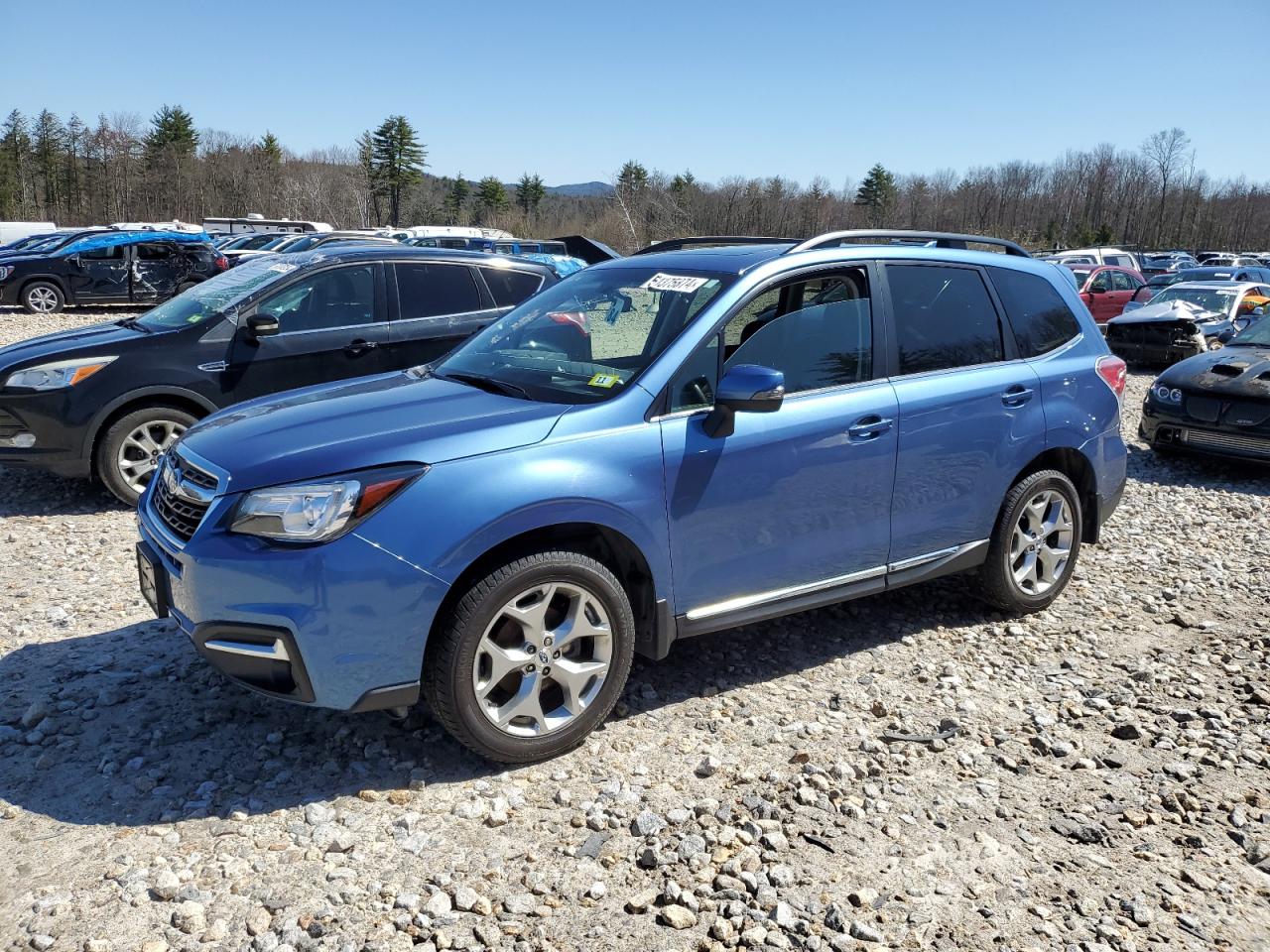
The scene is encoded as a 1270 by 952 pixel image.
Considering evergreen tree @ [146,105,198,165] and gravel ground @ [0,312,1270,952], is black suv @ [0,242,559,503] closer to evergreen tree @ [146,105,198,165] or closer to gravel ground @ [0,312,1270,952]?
gravel ground @ [0,312,1270,952]

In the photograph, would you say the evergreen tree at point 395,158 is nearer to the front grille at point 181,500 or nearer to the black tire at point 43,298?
the black tire at point 43,298

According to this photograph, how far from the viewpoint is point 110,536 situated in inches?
253

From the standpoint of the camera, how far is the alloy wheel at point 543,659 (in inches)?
137

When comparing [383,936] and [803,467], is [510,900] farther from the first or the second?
[803,467]

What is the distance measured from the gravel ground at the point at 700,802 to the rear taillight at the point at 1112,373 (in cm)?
131

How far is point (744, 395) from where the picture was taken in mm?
3729

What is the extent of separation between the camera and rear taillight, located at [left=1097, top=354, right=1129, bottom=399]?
535cm

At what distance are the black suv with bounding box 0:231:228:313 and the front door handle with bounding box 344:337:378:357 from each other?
16395mm

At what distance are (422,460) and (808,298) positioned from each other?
1.97m

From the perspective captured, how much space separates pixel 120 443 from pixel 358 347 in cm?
178

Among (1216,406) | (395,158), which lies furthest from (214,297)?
(395,158)

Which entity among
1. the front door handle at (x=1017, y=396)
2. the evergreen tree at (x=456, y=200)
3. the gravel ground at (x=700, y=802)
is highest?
Result: the evergreen tree at (x=456, y=200)

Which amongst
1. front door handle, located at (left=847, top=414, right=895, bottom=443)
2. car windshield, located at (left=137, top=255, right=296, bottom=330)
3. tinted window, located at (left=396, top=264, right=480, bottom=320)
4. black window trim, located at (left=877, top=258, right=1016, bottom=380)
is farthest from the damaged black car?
car windshield, located at (left=137, top=255, right=296, bottom=330)

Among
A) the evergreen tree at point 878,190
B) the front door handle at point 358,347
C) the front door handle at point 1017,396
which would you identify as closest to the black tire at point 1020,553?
the front door handle at point 1017,396
